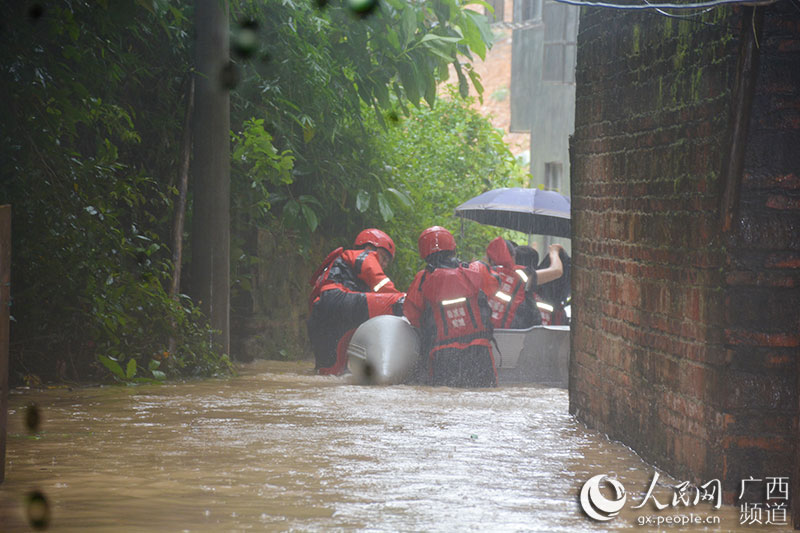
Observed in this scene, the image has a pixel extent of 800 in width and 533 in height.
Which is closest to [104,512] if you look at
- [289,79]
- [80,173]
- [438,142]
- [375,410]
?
[375,410]

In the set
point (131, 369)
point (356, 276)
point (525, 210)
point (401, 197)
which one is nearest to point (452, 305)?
point (356, 276)

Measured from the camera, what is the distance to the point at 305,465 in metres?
5.36

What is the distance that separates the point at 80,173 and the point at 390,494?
473 cm

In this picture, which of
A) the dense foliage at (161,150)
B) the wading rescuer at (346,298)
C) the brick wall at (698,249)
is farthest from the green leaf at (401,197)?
the brick wall at (698,249)

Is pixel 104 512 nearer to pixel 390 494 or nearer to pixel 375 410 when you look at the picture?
pixel 390 494

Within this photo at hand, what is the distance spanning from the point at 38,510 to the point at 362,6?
23.6 ft

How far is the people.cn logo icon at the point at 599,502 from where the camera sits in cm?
446

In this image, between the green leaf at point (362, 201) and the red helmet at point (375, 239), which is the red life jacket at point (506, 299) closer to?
the red helmet at point (375, 239)

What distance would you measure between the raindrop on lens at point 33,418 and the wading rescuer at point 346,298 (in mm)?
3871

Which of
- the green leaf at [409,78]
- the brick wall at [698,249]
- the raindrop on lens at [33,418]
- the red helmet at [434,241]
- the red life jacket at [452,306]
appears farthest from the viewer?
the green leaf at [409,78]

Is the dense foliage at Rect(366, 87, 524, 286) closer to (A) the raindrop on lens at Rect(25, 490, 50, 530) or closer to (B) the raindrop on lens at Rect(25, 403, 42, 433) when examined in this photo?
(B) the raindrop on lens at Rect(25, 403, 42, 433)

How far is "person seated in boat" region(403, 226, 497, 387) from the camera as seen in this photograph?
385 inches

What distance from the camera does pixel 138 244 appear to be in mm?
9594

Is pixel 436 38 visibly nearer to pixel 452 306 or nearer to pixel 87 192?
pixel 452 306
